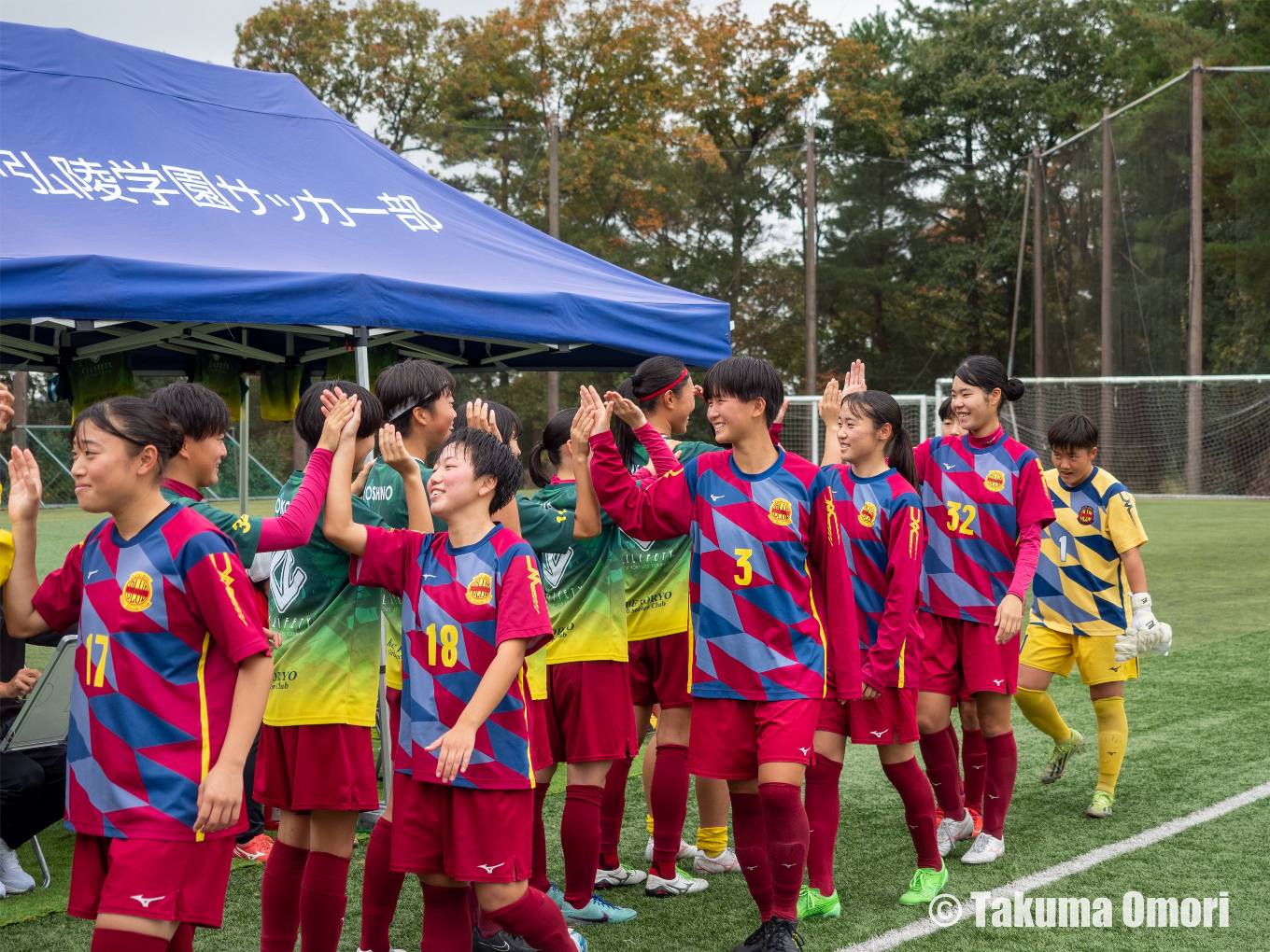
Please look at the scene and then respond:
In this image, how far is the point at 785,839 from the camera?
3.29 m

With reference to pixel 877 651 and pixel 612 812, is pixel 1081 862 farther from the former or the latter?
pixel 612 812

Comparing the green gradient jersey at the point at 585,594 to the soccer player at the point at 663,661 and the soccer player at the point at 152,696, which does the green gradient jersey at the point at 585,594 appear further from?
the soccer player at the point at 152,696

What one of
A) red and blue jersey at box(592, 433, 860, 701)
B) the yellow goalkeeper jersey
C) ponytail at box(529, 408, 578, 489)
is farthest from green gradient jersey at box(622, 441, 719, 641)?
the yellow goalkeeper jersey

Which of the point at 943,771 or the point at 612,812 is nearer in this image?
the point at 612,812

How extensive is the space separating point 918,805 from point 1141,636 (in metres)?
1.63

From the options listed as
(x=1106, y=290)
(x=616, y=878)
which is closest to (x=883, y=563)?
(x=616, y=878)

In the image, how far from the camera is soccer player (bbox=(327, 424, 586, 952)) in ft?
8.84

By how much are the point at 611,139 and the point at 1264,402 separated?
15.7 metres

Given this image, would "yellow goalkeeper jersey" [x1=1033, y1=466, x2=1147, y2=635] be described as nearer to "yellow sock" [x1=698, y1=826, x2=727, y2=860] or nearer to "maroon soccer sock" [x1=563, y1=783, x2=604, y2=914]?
"yellow sock" [x1=698, y1=826, x2=727, y2=860]

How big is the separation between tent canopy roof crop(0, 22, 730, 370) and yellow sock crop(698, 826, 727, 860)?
2118 mm

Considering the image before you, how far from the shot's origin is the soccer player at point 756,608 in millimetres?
3320

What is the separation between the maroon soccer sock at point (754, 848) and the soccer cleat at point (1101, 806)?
6.70 feet

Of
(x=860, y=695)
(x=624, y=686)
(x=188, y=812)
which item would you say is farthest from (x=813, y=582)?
(x=188, y=812)

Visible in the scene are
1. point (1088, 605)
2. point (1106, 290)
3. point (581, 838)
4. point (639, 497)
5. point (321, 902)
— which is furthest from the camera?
point (1106, 290)
